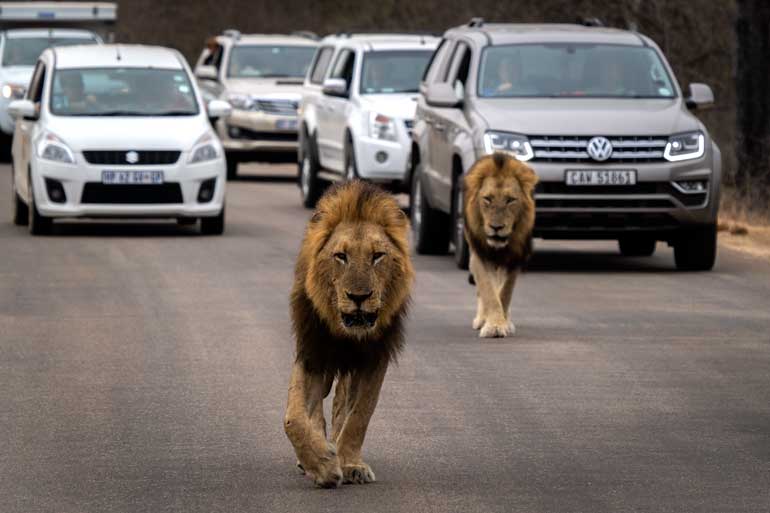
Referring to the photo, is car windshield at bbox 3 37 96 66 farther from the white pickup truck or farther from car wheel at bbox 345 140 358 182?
car wheel at bbox 345 140 358 182

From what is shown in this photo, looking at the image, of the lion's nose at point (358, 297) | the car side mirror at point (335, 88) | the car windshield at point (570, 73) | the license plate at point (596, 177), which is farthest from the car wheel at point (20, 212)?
the lion's nose at point (358, 297)

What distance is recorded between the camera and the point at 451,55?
58.0ft

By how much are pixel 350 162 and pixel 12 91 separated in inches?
403

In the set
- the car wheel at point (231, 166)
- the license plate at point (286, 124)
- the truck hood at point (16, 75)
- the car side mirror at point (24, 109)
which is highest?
the car side mirror at point (24, 109)

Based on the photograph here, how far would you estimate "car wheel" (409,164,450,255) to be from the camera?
1744cm

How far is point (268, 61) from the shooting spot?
97.3 ft

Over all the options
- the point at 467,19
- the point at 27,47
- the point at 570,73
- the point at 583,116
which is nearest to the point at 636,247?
the point at 570,73

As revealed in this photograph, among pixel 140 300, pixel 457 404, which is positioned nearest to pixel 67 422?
pixel 457 404

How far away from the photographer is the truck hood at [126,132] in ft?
61.3

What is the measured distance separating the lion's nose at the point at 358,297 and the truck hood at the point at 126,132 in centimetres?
1183

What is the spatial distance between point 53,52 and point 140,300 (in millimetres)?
7275

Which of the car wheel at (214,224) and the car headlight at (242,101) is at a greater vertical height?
the car wheel at (214,224)

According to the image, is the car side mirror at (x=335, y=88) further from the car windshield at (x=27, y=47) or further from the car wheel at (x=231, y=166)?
the car windshield at (x=27, y=47)

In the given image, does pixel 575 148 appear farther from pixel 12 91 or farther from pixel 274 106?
pixel 12 91
